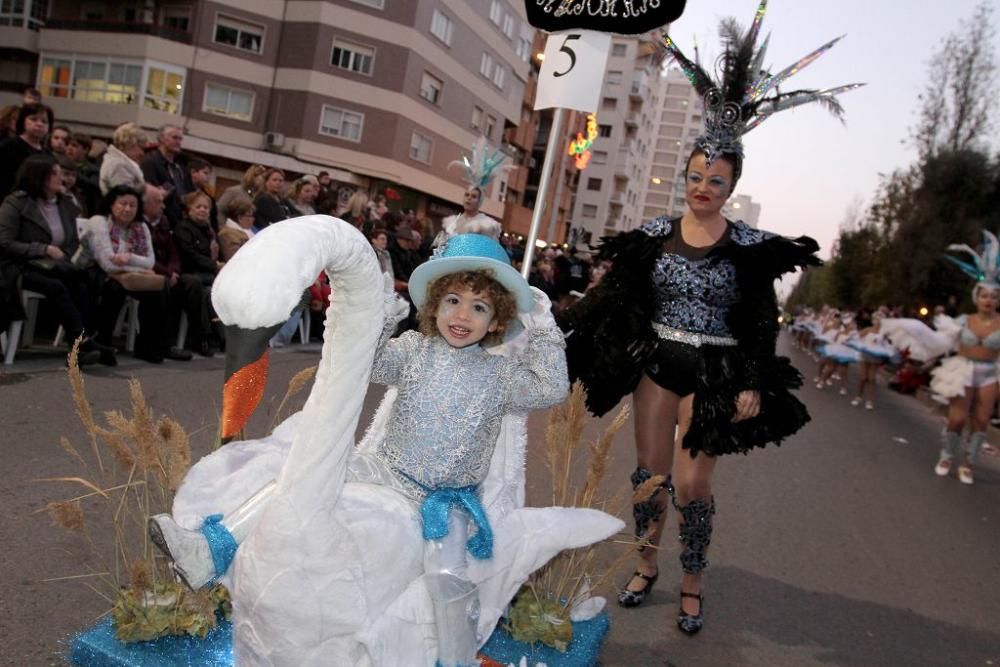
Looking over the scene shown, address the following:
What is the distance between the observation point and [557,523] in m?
2.86

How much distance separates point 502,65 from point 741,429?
1311 inches

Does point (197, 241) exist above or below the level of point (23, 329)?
above

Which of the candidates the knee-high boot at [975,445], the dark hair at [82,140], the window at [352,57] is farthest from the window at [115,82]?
the knee-high boot at [975,445]

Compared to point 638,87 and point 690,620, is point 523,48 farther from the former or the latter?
point 690,620

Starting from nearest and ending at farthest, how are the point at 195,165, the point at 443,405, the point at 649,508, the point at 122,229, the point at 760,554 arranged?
1. the point at 443,405
2. the point at 649,508
3. the point at 760,554
4. the point at 122,229
5. the point at 195,165

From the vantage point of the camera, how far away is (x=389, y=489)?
8.16 feet

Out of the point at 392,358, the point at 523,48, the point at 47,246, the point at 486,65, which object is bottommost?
the point at 47,246

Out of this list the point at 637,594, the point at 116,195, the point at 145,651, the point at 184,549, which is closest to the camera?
the point at 184,549

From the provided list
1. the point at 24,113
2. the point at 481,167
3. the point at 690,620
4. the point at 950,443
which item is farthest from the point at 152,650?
the point at 950,443

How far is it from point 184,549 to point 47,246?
5080 mm

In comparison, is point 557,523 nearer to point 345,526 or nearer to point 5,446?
point 345,526

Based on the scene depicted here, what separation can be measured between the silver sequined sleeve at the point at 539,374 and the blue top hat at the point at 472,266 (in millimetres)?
145

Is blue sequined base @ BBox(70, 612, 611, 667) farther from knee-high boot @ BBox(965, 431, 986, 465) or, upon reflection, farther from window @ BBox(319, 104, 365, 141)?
window @ BBox(319, 104, 365, 141)

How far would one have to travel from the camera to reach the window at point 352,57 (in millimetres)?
27312
